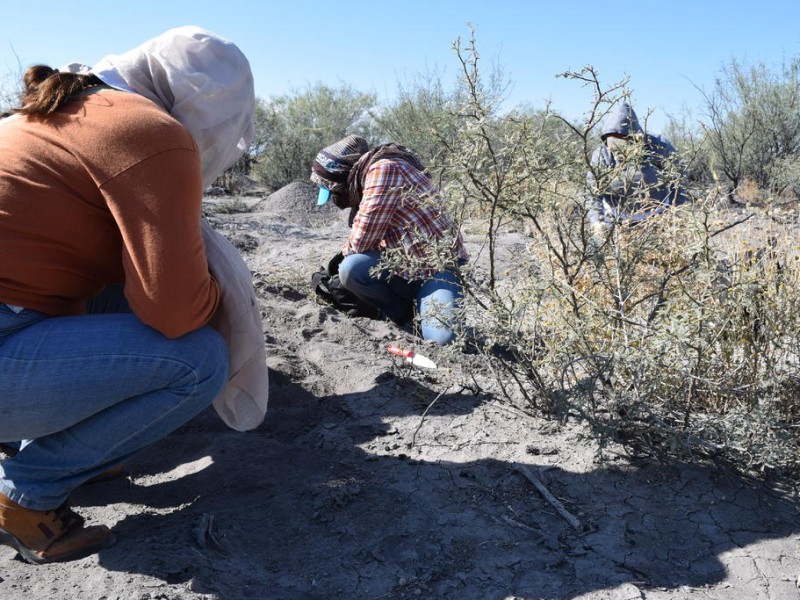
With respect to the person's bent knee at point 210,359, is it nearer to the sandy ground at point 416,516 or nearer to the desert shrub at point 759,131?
the sandy ground at point 416,516

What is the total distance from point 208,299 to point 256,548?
0.71 m

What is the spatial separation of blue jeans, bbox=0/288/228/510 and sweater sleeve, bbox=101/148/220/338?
0.10 meters

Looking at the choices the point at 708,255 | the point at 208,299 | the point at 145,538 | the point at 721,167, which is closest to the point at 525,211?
the point at 708,255

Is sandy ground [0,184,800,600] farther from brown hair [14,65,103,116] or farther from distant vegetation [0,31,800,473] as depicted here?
brown hair [14,65,103,116]

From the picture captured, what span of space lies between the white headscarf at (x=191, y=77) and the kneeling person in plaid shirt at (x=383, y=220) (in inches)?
75.6

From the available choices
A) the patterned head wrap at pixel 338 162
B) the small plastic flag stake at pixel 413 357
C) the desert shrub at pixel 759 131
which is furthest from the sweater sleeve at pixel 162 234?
the desert shrub at pixel 759 131

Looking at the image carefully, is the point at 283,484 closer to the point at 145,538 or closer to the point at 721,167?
the point at 145,538

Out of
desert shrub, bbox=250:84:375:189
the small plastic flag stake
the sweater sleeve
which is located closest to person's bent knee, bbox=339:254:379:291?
the small plastic flag stake

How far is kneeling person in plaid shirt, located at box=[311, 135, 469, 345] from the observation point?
404 cm

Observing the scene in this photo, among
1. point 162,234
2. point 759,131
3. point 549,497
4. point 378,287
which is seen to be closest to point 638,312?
point 549,497

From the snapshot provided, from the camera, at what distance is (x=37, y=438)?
200 centimetres

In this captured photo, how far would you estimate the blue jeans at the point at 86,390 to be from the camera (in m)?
1.87

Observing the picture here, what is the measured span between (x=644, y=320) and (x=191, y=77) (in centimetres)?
150

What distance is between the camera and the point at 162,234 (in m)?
1.79
